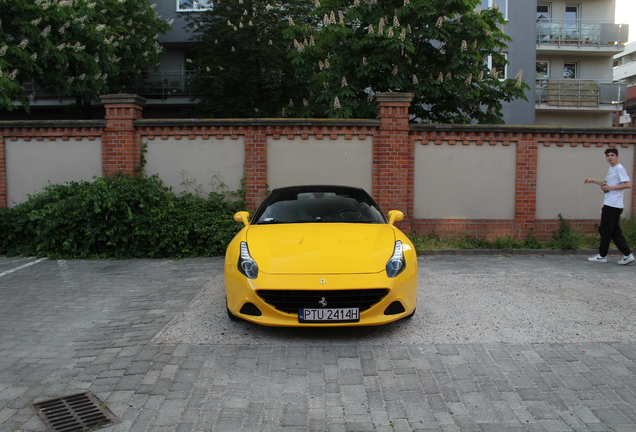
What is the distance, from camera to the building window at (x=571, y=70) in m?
25.9

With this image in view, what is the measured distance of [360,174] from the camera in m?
9.44

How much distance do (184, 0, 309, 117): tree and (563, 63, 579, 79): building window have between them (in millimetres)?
16045

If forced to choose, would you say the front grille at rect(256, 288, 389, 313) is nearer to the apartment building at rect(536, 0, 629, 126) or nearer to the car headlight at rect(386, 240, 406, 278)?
the car headlight at rect(386, 240, 406, 278)

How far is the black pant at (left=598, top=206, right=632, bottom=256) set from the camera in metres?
7.79

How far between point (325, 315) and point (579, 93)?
24.7 metres

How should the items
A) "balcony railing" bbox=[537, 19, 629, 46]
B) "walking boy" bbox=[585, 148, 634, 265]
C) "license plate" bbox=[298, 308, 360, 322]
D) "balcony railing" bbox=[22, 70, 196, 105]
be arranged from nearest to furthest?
"license plate" bbox=[298, 308, 360, 322] → "walking boy" bbox=[585, 148, 634, 265] → "balcony railing" bbox=[22, 70, 196, 105] → "balcony railing" bbox=[537, 19, 629, 46]

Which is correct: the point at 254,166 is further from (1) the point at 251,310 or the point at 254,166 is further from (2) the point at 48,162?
(1) the point at 251,310

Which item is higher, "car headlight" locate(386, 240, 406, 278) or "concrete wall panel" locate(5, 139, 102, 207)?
"concrete wall panel" locate(5, 139, 102, 207)

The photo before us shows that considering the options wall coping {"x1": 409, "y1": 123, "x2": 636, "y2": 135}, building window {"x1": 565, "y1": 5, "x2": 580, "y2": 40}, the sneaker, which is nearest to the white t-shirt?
the sneaker

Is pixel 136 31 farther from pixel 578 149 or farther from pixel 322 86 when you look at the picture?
pixel 578 149

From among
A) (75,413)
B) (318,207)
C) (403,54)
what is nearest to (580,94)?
(403,54)

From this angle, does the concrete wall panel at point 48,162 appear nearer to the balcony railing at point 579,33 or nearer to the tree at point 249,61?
the tree at point 249,61

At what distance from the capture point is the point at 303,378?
141 inches

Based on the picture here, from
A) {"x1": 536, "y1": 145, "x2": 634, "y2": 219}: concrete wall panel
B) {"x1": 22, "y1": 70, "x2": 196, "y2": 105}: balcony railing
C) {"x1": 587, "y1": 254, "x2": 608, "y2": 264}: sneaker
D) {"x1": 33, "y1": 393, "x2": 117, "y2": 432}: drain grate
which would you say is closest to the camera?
{"x1": 33, "y1": 393, "x2": 117, "y2": 432}: drain grate
